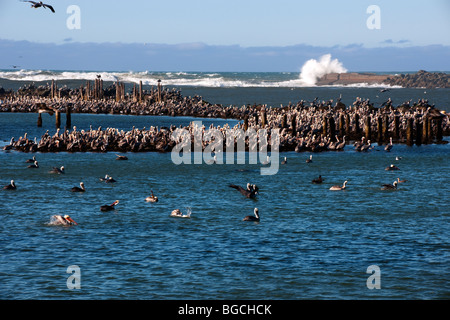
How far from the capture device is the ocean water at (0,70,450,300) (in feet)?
68.5

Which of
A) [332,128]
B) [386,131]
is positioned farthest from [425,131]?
[332,128]

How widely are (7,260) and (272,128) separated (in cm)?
4737

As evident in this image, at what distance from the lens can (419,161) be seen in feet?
175

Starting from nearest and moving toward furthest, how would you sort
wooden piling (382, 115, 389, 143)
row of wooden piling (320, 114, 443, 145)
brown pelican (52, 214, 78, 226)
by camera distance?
1. brown pelican (52, 214, 78, 226)
2. row of wooden piling (320, 114, 443, 145)
3. wooden piling (382, 115, 389, 143)

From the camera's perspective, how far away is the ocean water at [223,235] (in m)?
20.9

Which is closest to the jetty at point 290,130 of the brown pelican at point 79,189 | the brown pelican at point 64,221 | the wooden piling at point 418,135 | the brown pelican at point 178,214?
the wooden piling at point 418,135

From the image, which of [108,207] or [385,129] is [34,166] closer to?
[108,207]

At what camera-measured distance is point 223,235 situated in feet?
90.0

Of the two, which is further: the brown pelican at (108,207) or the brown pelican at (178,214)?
the brown pelican at (108,207)

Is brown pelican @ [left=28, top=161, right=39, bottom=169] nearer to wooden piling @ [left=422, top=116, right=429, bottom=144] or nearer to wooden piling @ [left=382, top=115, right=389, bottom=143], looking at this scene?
wooden piling @ [left=382, top=115, right=389, bottom=143]

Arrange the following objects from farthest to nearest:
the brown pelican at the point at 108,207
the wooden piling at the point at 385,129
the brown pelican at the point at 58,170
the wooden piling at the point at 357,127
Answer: the wooden piling at the point at 357,127, the wooden piling at the point at 385,129, the brown pelican at the point at 58,170, the brown pelican at the point at 108,207

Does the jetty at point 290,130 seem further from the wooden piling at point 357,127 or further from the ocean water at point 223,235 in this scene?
the ocean water at point 223,235

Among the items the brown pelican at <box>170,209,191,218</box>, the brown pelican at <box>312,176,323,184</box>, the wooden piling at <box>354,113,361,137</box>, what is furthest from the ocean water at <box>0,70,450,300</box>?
the wooden piling at <box>354,113,361,137</box>

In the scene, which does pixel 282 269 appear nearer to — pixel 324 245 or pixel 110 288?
pixel 324 245
